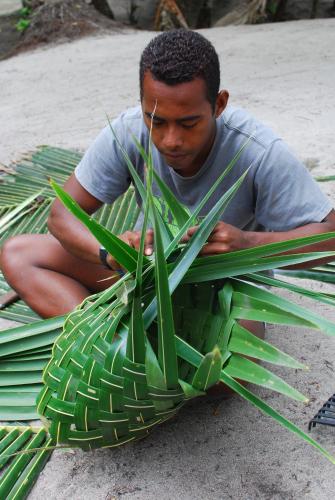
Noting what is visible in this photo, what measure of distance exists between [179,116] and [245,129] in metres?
0.25

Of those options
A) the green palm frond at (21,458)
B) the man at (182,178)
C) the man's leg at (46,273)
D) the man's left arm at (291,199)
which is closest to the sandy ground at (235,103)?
the green palm frond at (21,458)

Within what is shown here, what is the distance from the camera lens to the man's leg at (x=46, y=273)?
1853 millimetres

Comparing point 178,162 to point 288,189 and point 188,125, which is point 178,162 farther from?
point 288,189

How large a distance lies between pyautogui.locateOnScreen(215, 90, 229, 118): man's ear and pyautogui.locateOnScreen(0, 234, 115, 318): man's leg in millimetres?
545

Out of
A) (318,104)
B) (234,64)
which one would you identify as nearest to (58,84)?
(234,64)

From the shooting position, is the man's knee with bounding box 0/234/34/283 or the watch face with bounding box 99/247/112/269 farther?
the man's knee with bounding box 0/234/34/283

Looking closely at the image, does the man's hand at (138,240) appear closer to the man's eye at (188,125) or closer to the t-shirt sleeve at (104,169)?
the man's eye at (188,125)

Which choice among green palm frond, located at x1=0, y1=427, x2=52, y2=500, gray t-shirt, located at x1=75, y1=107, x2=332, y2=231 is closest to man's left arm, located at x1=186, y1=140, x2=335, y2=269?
gray t-shirt, located at x1=75, y1=107, x2=332, y2=231

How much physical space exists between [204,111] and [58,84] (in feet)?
12.3

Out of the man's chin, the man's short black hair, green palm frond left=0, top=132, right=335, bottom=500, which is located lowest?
green palm frond left=0, top=132, right=335, bottom=500

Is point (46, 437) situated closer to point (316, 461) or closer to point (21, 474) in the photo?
point (21, 474)

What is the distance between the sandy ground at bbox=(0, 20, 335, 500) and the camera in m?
1.36

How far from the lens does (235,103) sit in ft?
13.2

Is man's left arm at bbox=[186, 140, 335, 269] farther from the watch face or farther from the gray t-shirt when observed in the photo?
the watch face
